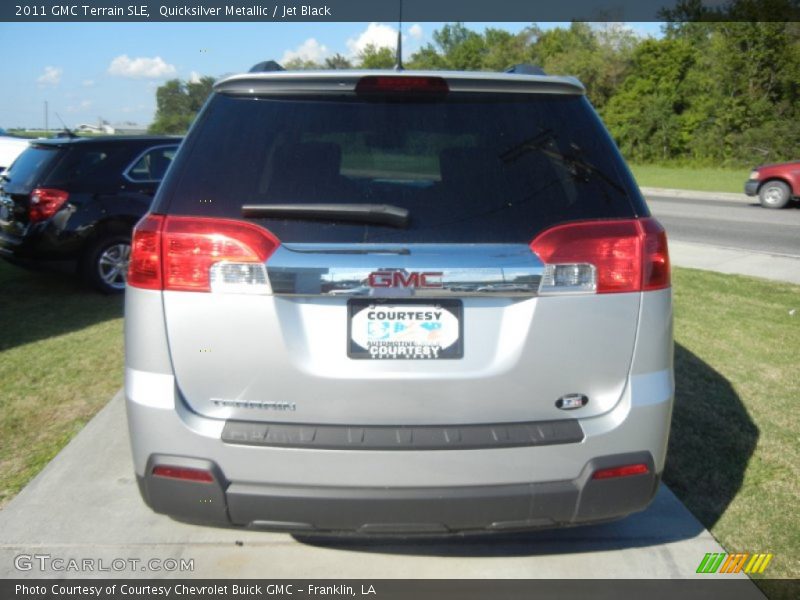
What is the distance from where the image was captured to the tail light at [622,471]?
279cm

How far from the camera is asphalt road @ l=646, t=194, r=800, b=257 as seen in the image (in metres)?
13.5

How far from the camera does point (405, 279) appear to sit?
2.63 metres

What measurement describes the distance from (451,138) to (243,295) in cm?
95

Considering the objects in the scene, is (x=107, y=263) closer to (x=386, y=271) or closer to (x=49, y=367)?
(x=49, y=367)

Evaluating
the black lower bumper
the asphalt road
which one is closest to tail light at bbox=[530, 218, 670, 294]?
the black lower bumper

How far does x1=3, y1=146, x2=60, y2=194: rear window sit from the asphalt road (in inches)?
391

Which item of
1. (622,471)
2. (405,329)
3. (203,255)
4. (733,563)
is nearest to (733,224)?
(733,563)

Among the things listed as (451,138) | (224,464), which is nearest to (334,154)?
(451,138)

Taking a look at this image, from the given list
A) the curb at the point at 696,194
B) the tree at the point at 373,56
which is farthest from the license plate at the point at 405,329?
the tree at the point at 373,56

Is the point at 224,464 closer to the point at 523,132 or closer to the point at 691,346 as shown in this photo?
the point at 523,132

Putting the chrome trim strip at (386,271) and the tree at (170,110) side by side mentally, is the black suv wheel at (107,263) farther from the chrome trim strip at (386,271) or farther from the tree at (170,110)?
the tree at (170,110)

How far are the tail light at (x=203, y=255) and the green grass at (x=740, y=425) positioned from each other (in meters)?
2.44
